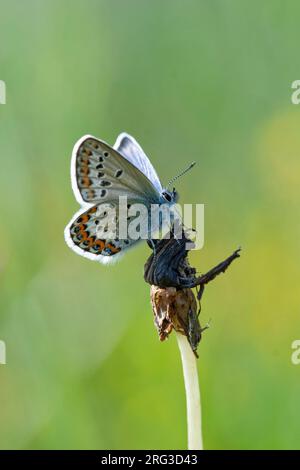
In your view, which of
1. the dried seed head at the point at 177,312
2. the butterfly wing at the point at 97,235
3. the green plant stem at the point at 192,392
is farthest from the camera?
the butterfly wing at the point at 97,235

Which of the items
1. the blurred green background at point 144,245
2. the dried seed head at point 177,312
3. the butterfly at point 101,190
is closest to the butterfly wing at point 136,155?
the butterfly at point 101,190

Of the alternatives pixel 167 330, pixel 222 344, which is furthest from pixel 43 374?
pixel 167 330

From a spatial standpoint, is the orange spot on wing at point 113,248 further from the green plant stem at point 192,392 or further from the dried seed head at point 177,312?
the green plant stem at point 192,392

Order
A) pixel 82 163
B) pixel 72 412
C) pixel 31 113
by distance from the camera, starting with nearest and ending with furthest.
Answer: pixel 82 163
pixel 72 412
pixel 31 113

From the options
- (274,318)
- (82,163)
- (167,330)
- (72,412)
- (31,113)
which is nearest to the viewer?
(167,330)

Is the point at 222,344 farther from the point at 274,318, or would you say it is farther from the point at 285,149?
the point at 285,149

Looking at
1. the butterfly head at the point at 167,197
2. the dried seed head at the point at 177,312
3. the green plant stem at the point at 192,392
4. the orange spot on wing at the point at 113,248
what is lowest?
the green plant stem at the point at 192,392

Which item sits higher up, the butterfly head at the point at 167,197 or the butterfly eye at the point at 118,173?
the butterfly eye at the point at 118,173
